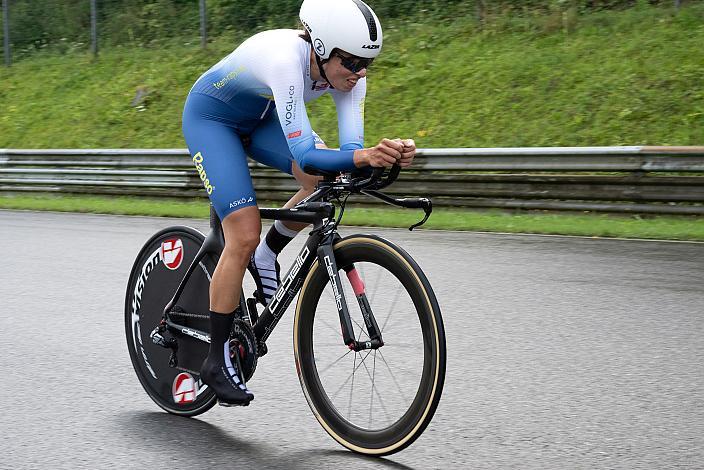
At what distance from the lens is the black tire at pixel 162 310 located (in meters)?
5.41

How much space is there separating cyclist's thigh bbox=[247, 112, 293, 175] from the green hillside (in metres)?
10.8

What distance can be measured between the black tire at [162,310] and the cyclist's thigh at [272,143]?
0.54m

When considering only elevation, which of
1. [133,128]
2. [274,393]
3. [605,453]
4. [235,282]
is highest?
[235,282]

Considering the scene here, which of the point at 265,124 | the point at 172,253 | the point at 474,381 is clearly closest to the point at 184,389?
the point at 172,253

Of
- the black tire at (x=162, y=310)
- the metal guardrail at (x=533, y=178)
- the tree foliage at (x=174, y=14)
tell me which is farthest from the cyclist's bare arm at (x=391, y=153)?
the tree foliage at (x=174, y=14)

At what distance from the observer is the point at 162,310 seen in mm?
5688

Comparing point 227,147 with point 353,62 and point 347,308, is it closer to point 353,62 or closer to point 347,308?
point 353,62

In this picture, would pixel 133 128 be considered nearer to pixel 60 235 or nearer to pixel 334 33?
pixel 60 235

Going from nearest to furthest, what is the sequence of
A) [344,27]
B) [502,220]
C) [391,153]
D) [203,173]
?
[391,153] → [344,27] → [203,173] → [502,220]

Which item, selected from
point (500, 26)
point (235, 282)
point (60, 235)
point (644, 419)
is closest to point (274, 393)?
point (235, 282)

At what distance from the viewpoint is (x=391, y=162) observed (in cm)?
422

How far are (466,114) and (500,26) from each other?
3.24 m

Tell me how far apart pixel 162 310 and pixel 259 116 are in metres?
1.17

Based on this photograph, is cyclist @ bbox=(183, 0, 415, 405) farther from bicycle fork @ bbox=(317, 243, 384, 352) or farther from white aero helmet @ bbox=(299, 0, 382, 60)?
bicycle fork @ bbox=(317, 243, 384, 352)
